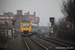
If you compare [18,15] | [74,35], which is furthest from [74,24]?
[18,15]

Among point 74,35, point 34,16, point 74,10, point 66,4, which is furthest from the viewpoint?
point 34,16

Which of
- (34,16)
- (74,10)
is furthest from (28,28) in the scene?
(34,16)

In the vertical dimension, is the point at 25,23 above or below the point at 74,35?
above

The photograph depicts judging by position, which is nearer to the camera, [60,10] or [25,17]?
[60,10]

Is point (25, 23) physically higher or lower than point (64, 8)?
lower

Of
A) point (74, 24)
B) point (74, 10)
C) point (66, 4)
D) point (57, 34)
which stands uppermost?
point (66, 4)

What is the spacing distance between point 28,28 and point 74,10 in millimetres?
11206

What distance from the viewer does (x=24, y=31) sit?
98.8 ft

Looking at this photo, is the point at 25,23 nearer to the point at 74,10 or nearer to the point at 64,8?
the point at 64,8

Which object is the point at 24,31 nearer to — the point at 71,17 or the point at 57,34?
the point at 57,34

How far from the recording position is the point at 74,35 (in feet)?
70.6

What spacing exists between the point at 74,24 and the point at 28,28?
34.4 feet

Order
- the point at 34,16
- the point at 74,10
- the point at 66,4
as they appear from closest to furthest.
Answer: the point at 74,10, the point at 66,4, the point at 34,16

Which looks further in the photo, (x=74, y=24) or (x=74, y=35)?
(x=74, y=24)
